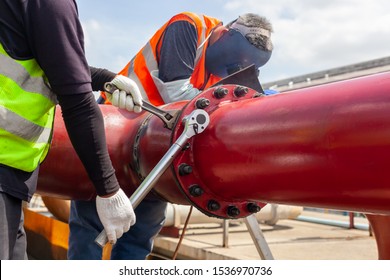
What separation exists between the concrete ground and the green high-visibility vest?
188cm

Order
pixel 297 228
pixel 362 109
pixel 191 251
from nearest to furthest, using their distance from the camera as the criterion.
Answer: pixel 362 109 < pixel 191 251 < pixel 297 228

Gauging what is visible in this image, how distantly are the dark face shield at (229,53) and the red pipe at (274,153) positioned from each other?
70 centimetres

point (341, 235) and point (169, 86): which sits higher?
point (169, 86)

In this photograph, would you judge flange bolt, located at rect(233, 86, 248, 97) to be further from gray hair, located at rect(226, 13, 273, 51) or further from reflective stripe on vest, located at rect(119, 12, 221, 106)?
gray hair, located at rect(226, 13, 273, 51)

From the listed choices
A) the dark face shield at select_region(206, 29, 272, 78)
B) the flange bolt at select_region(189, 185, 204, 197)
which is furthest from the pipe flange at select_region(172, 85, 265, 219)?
the dark face shield at select_region(206, 29, 272, 78)

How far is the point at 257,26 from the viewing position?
88.0 inches

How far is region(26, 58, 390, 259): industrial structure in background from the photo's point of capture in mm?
949

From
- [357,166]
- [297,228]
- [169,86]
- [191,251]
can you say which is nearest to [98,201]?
[357,166]

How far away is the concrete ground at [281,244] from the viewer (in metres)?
2.97

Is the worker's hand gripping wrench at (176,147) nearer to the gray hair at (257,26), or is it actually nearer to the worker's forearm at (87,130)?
the worker's forearm at (87,130)

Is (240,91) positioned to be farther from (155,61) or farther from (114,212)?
(155,61)

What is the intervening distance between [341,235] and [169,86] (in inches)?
96.8
